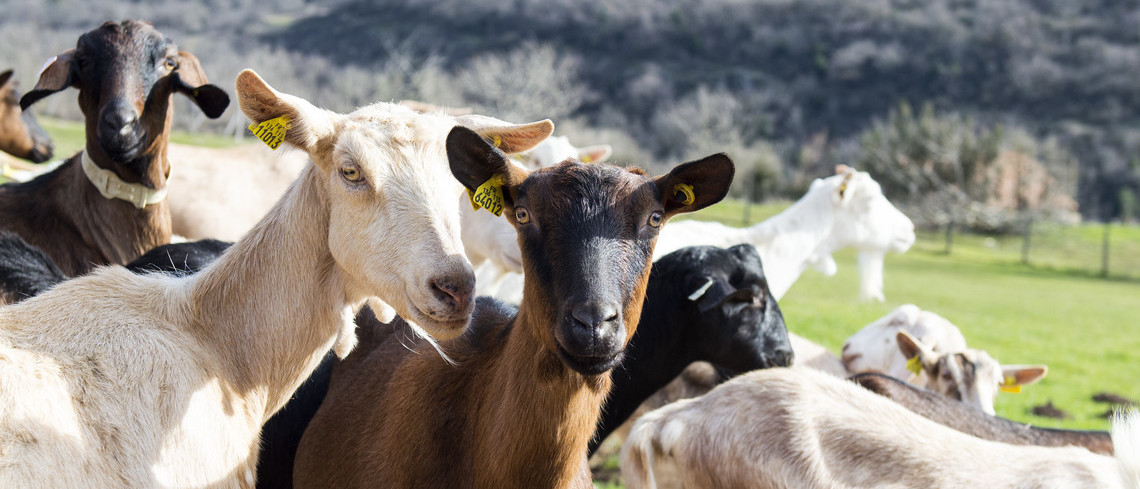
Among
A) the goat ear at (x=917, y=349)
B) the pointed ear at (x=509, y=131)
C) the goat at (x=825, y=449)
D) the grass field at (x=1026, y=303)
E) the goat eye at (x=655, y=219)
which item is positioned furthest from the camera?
the grass field at (x=1026, y=303)

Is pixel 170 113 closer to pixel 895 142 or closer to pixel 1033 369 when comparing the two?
pixel 1033 369

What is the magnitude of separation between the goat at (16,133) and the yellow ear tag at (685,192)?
306 inches

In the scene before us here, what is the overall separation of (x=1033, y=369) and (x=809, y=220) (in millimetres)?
2883

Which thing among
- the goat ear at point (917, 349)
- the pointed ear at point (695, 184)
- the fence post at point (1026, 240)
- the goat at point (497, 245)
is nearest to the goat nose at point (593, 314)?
the pointed ear at point (695, 184)

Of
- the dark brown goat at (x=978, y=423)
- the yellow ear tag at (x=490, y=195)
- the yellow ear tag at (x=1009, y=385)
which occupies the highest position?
the yellow ear tag at (x=490, y=195)

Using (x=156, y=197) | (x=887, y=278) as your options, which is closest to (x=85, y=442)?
(x=156, y=197)

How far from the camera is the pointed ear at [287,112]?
2.94 m

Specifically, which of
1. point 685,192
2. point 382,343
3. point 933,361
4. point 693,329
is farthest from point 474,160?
point 933,361

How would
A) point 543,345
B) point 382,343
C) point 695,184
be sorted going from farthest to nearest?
point 382,343, point 695,184, point 543,345

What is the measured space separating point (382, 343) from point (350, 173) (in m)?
1.32

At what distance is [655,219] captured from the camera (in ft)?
10.0

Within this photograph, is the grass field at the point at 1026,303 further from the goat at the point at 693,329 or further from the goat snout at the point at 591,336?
the goat snout at the point at 591,336

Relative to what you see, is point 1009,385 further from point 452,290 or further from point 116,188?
point 116,188

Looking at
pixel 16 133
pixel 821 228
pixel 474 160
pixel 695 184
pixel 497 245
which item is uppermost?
pixel 474 160
